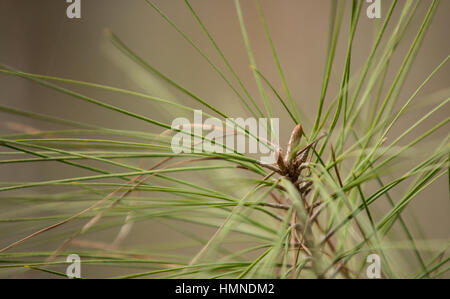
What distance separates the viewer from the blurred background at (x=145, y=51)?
0.95 m

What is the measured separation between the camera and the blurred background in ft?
3.11

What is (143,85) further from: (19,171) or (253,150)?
(19,171)

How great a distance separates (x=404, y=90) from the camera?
880 mm

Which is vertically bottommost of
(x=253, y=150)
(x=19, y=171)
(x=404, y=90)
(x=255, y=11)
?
(x=253, y=150)

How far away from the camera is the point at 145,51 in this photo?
1017mm

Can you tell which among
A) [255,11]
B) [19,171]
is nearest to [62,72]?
[19,171]

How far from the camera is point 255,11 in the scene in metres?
0.97

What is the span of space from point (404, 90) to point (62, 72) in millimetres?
953

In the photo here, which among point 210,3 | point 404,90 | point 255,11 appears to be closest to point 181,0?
point 210,3
